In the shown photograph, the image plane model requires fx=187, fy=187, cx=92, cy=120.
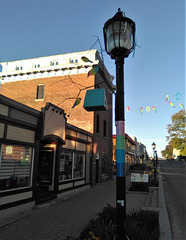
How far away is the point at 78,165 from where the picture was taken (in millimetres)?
13594

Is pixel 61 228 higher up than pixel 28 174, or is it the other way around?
pixel 28 174

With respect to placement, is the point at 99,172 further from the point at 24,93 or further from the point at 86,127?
the point at 24,93

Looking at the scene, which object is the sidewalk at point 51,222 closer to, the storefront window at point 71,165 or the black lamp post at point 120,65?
the storefront window at point 71,165

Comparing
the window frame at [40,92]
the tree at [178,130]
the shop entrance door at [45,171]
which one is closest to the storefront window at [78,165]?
the shop entrance door at [45,171]

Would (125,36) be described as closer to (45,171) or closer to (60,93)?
(45,171)

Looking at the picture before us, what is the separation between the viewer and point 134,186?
13.3 meters

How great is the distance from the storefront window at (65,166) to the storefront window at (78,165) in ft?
2.53

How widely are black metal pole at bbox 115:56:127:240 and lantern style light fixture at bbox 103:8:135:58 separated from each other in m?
0.19

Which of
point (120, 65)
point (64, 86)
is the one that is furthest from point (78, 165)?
point (120, 65)

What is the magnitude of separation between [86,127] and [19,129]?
9.21 meters

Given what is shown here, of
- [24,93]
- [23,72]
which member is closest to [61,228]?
[24,93]

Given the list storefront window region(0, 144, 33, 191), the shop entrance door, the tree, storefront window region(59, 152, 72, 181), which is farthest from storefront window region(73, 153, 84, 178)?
the tree

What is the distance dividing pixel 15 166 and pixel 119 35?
6648 mm

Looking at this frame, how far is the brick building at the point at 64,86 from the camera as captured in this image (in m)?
17.1
